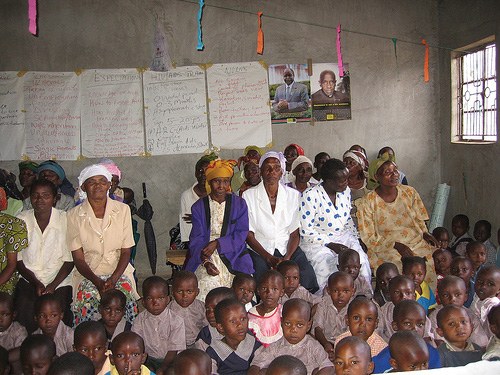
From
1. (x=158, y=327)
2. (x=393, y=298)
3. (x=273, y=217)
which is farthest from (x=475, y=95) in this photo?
(x=158, y=327)

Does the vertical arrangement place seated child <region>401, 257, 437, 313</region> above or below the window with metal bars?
below

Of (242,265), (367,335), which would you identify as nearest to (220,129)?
(242,265)

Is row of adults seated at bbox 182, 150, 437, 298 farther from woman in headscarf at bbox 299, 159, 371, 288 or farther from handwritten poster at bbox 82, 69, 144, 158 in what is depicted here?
handwritten poster at bbox 82, 69, 144, 158

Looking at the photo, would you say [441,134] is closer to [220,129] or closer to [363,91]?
[363,91]

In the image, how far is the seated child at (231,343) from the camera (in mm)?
2939

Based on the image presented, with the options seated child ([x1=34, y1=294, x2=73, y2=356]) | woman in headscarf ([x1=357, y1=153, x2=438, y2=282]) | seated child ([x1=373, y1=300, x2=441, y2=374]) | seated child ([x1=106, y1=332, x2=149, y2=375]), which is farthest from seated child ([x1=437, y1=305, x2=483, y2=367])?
seated child ([x1=34, y1=294, x2=73, y2=356])

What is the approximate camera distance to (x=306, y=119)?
6.65 m

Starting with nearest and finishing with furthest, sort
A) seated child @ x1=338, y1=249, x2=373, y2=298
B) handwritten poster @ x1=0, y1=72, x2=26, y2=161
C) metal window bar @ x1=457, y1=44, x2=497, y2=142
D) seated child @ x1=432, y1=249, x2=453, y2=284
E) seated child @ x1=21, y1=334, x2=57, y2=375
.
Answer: seated child @ x1=21, y1=334, x2=57, y2=375
seated child @ x1=338, y1=249, x2=373, y2=298
seated child @ x1=432, y1=249, x2=453, y2=284
metal window bar @ x1=457, y1=44, x2=497, y2=142
handwritten poster @ x1=0, y1=72, x2=26, y2=161

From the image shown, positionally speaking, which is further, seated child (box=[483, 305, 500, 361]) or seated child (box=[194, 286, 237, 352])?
seated child (box=[194, 286, 237, 352])

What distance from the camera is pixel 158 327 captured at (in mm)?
3328

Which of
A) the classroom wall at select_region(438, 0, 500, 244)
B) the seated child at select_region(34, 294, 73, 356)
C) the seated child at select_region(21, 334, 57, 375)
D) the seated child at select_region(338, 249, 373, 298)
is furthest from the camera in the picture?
the classroom wall at select_region(438, 0, 500, 244)

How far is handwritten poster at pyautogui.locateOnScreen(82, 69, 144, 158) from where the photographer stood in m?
6.44

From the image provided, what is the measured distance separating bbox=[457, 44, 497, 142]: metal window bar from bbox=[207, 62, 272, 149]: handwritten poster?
2611 mm

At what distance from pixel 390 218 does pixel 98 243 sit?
2678 millimetres
